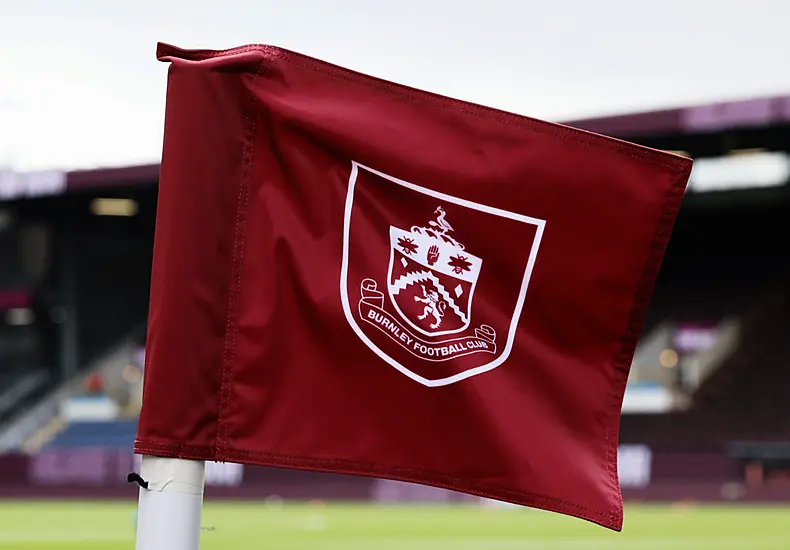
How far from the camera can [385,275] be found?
212 centimetres

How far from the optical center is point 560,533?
45.6 ft

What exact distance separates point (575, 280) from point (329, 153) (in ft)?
1.57

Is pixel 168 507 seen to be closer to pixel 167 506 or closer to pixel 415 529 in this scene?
pixel 167 506

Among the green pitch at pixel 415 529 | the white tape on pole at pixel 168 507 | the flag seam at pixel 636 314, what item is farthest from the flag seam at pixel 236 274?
the green pitch at pixel 415 529

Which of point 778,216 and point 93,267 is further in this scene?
point 93,267

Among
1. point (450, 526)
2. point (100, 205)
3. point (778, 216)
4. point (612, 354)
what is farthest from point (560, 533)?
point (100, 205)

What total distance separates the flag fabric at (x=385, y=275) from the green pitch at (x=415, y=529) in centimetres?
976

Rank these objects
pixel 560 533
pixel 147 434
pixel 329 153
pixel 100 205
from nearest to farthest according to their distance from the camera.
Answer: pixel 147 434
pixel 329 153
pixel 560 533
pixel 100 205

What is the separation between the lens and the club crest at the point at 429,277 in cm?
212

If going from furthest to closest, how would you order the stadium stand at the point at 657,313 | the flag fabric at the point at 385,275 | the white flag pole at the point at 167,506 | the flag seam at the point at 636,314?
1. the stadium stand at the point at 657,313
2. the flag seam at the point at 636,314
3. the flag fabric at the point at 385,275
4. the white flag pole at the point at 167,506

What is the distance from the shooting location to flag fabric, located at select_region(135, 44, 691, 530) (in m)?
2.02

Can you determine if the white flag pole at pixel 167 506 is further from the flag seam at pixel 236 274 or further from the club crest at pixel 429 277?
the club crest at pixel 429 277

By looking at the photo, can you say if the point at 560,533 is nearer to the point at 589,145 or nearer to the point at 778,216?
the point at 589,145

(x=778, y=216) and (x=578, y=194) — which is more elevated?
(x=778, y=216)
